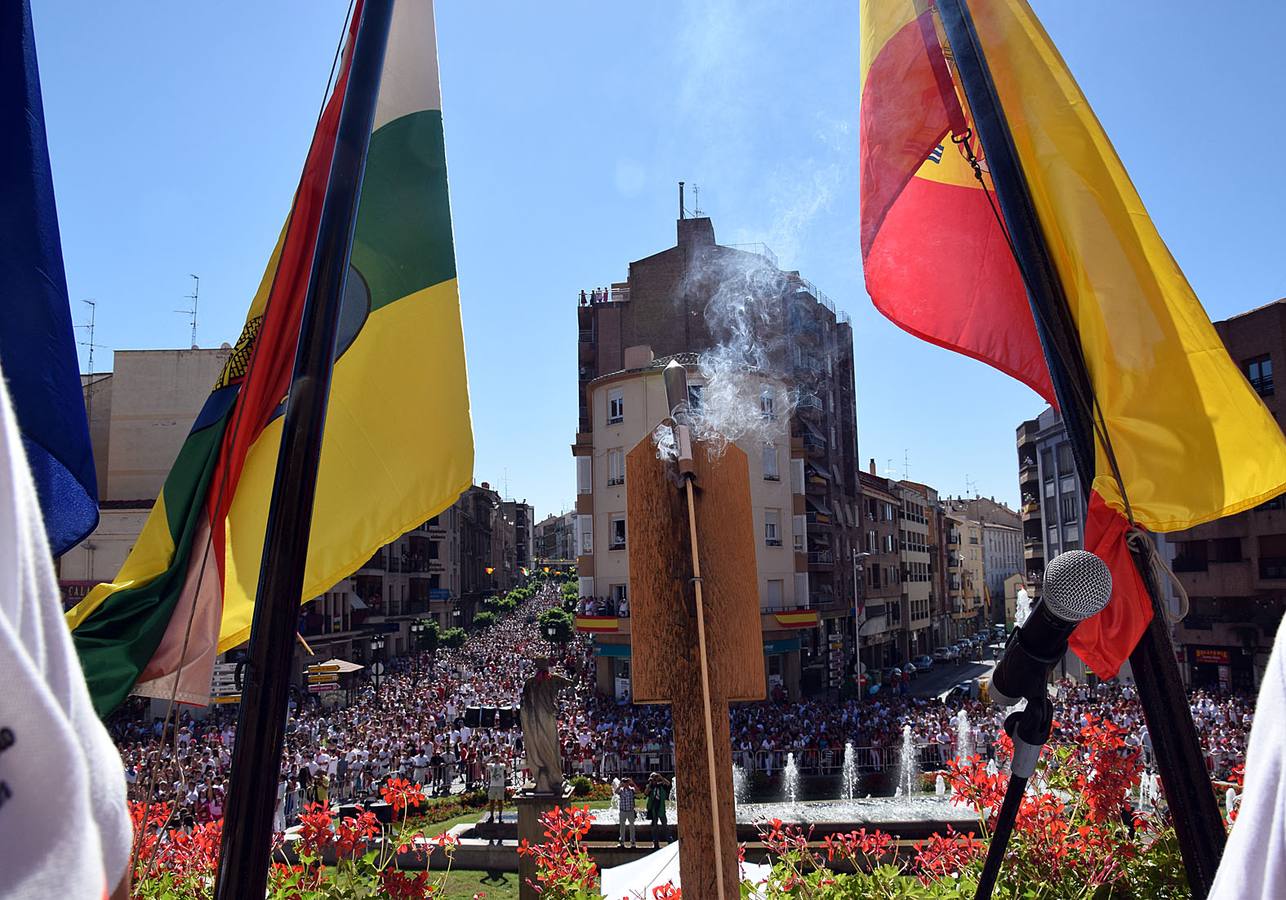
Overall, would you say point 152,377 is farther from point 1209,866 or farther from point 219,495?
point 1209,866

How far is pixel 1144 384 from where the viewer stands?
311 centimetres

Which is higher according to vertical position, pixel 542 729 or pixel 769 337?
pixel 769 337

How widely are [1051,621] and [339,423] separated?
269 centimetres

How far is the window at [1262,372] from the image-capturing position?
3153 centimetres

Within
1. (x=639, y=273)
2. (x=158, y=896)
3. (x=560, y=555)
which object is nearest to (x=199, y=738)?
(x=158, y=896)

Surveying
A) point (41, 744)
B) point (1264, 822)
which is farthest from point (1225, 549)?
point (41, 744)

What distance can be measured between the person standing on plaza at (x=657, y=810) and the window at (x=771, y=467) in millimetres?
22372

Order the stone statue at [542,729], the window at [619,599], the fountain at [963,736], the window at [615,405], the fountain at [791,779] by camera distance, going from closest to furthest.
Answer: the stone statue at [542,729]
the fountain at [791,779]
the fountain at [963,736]
the window at [619,599]
the window at [615,405]

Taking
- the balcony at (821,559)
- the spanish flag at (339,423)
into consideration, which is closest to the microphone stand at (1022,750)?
the spanish flag at (339,423)

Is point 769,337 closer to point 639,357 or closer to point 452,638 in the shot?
point 639,357

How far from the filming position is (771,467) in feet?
121

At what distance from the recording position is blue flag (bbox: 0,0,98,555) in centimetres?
289

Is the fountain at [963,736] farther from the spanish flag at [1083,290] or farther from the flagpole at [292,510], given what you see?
the flagpole at [292,510]

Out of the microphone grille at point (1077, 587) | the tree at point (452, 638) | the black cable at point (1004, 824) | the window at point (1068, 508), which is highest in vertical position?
the window at point (1068, 508)
